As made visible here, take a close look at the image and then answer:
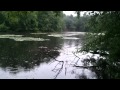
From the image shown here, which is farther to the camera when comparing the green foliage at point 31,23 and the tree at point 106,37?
the green foliage at point 31,23

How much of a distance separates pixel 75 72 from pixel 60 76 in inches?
37.6

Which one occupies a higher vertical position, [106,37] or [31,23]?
[31,23]

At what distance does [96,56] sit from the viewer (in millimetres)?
11945

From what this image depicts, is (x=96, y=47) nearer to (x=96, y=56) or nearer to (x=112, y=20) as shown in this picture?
(x=112, y=20)

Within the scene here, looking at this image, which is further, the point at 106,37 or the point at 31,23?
the point at 31,23

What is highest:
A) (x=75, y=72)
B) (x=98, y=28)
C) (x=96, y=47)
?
(x=98, y=28)

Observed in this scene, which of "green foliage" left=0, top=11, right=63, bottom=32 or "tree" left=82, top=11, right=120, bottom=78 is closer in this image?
"tree" left=82, top=11, right=120, bottom=78
